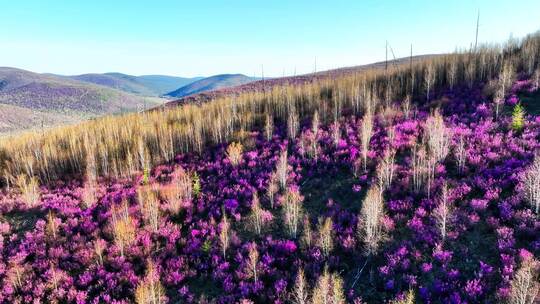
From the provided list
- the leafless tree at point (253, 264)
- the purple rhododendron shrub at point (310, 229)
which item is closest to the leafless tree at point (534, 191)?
the purple rhododendron shrub at point (310, 229)

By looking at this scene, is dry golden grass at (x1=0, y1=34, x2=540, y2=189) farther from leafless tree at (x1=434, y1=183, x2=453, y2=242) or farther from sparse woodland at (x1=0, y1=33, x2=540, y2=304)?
leafless tree at (x1=434, y1=183, x2=453, y2=242)

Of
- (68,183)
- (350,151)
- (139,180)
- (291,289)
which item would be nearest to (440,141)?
(350,151)

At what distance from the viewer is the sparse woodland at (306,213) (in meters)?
7.99

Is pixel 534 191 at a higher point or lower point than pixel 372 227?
higher

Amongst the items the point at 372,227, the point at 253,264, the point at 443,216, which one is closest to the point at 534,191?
the point at 443,216

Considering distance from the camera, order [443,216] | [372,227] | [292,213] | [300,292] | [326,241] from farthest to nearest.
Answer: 1. [292,213]
2. [326,241]
3. [372,227]
4. [443,216]
5. [300,292]

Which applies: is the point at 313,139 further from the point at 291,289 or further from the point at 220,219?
the point at 291,289

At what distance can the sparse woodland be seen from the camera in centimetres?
799

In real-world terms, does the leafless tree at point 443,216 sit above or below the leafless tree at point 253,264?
above

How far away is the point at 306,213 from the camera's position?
37.2ft

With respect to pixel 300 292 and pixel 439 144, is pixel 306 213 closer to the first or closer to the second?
pixel 300 292

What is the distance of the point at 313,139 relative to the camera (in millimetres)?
16406

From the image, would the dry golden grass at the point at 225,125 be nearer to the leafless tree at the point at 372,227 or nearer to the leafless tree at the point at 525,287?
the leafless tree at the point at 372,227

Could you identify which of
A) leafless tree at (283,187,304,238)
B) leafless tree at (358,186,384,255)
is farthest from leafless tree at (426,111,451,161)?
leafless tree at (283,187,304,238)
